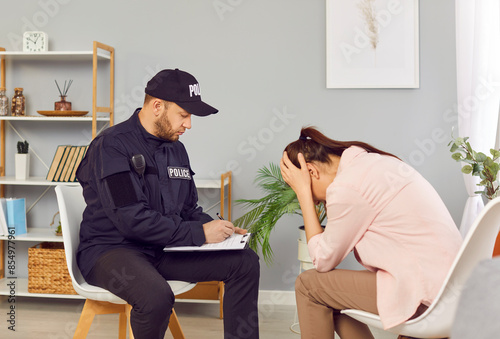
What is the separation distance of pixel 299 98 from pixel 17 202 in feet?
5.92

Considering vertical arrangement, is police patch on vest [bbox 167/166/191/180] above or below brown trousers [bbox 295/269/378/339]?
above

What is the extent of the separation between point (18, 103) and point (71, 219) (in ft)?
5.07

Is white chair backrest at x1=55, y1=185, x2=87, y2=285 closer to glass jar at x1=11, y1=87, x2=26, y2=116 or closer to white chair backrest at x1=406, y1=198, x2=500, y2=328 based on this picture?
white chair backrest at x1=406, y1=198, x2=500, y2=328

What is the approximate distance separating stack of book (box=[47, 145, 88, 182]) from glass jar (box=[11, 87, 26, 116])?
1.12 ft

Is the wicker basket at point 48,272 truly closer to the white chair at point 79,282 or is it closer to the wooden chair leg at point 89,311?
the white chair at point 79,282

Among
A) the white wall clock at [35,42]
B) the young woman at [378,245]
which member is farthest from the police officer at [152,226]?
the white wall clock at [35,42]

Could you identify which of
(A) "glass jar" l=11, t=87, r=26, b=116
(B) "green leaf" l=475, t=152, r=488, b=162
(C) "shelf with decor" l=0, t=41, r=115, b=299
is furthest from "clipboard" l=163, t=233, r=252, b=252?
(A) "glass jar" l=11, t=87, r=26, b=116

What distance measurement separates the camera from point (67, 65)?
3.49 metres

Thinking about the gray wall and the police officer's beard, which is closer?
the police officer's beard

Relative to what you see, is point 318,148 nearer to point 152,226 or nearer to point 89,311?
point 152,226

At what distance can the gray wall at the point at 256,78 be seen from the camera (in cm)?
328

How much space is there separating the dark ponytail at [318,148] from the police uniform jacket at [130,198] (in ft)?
1.76

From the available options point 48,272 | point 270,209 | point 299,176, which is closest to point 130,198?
point 299,176

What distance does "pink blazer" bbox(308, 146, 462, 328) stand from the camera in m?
1.57
